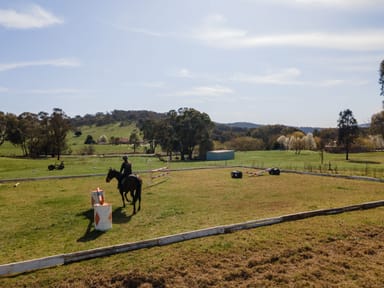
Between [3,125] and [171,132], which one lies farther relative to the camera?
[171,132]

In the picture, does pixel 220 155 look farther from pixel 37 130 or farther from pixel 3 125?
pixel 3 125

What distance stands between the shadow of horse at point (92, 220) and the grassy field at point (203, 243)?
0.13 ft

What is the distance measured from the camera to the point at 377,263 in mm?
→ 7594

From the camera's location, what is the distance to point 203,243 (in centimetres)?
848

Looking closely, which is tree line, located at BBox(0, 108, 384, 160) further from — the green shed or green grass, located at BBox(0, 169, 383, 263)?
green grass, located at BBox(0, 169, 383, 263)

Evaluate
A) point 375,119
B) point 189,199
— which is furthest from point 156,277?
point 375,119

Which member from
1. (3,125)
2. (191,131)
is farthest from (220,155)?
(3,125)

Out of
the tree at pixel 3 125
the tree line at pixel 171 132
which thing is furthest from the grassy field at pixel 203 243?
the tree at pixel 3 125

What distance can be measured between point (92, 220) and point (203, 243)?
4762 millimetres

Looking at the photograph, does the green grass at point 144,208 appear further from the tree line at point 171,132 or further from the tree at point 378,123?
the tree at point 378,123

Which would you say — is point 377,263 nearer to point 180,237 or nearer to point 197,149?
point 180,237

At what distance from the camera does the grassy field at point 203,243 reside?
6.76 meters

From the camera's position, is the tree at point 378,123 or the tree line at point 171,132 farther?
the tree at point 378,123

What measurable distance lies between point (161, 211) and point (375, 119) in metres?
57.7
